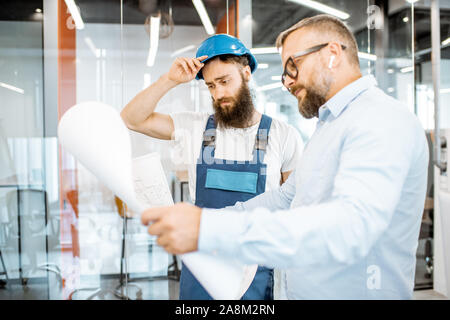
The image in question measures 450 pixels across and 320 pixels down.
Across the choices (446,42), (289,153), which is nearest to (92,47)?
(289,153)

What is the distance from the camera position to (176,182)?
9.71 ft

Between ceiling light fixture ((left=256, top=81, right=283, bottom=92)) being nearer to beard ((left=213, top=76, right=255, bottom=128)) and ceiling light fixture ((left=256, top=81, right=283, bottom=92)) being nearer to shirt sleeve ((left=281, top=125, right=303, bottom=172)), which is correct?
beard ((left=213, top=76, right=255, bottom=128))

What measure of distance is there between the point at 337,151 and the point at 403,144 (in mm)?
161

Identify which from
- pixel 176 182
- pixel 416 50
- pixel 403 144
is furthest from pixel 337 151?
pixel 416 50

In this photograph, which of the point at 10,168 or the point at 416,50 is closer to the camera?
the point at 10,168

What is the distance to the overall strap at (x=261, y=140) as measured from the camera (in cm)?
155

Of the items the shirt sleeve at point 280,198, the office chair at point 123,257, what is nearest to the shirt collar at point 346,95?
the shirt sleeve at point 280,198

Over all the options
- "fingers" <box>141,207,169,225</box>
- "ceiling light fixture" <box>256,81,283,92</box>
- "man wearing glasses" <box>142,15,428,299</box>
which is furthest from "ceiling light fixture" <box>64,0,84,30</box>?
"fingers" <box>141,207,169,225</box>

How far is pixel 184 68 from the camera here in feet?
4.80

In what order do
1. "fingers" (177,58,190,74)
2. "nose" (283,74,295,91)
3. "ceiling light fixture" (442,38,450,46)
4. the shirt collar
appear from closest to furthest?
the shirt collar, "nose" (283,74,295,91), "fingers" (177,58,190,74), "ceiling light fixture" (442,38,450,46)

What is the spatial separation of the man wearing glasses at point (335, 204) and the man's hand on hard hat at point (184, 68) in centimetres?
44

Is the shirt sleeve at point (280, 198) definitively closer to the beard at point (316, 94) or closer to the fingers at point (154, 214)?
the beard at point (316, 94)

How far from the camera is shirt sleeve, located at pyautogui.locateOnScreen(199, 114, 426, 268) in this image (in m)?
0.60
